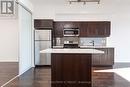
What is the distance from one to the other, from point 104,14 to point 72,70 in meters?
5.78

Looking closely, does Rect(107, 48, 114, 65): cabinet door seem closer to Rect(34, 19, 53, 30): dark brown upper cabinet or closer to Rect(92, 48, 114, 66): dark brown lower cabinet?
Rect(92, 48, 114, 66): dark brown lower cabinet

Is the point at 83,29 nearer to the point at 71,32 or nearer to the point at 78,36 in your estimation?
the point at 78,36

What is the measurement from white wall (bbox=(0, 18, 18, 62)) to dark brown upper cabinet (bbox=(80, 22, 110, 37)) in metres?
3.06

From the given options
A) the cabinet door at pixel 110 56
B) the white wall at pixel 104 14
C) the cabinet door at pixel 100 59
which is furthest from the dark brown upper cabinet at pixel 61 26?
the cabinet door at pixel 110 56

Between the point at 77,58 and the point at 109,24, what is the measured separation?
5472 mm

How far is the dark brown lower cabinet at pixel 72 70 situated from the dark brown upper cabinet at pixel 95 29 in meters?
5.20

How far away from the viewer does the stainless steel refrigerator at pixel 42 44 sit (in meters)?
8.87

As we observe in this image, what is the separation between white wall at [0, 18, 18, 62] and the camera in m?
9.41

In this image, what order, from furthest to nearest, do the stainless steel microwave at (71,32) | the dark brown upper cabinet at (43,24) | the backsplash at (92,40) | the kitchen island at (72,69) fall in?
the backsplash at (92,40)
the stainless steel microwave at (71,32)
the dark brown upper cabinet at (43,24)
the kitchen island at (72,69)

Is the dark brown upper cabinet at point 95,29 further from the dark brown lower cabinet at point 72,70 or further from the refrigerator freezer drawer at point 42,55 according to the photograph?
the dark brown lower cabinet at point 72,70

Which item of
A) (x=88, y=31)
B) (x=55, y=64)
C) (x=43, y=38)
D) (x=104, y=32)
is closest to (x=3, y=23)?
(x=43, y=38)

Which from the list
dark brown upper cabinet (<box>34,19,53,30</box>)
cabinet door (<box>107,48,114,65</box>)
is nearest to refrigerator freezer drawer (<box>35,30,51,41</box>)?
dark brown upper cabinet (<box>34,19,53,30</box>)

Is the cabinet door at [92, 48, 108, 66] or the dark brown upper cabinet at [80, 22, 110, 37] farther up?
the dark brown upper cabinet at [80, 22, 110, 37]

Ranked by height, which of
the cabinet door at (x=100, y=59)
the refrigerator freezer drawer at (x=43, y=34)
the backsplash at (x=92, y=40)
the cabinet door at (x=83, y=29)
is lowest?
the cabinet door at (x=100, y=59)
